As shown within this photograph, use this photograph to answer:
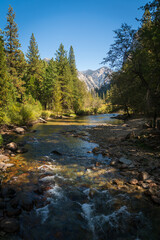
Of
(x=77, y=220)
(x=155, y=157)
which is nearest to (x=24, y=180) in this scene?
(x=77, y=220)

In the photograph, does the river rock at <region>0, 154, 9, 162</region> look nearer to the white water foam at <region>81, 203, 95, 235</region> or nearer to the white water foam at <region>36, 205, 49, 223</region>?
the white water foam at <region>36, 205, 49, 223</region>

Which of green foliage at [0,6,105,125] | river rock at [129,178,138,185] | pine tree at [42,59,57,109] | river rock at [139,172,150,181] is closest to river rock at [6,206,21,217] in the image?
river rock at [129,178,138,185]

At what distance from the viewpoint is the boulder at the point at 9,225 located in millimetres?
3429

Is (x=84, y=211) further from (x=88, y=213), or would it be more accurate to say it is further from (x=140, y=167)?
(x=140, y=167)

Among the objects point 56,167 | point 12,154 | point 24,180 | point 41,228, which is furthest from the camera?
point 12,154

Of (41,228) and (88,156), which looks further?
(88,156)

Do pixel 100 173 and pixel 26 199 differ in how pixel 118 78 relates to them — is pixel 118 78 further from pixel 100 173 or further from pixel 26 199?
pixel 26 199

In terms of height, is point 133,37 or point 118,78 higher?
point 133,37

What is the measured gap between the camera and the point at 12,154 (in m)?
8.91

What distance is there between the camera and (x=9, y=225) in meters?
3.50

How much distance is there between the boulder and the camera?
11.3 ft

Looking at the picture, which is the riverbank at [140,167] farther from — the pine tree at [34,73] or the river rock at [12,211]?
the pine tree at [34,73]

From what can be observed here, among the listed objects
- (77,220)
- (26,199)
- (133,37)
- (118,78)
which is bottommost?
(77,220)

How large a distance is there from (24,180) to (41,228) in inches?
110
